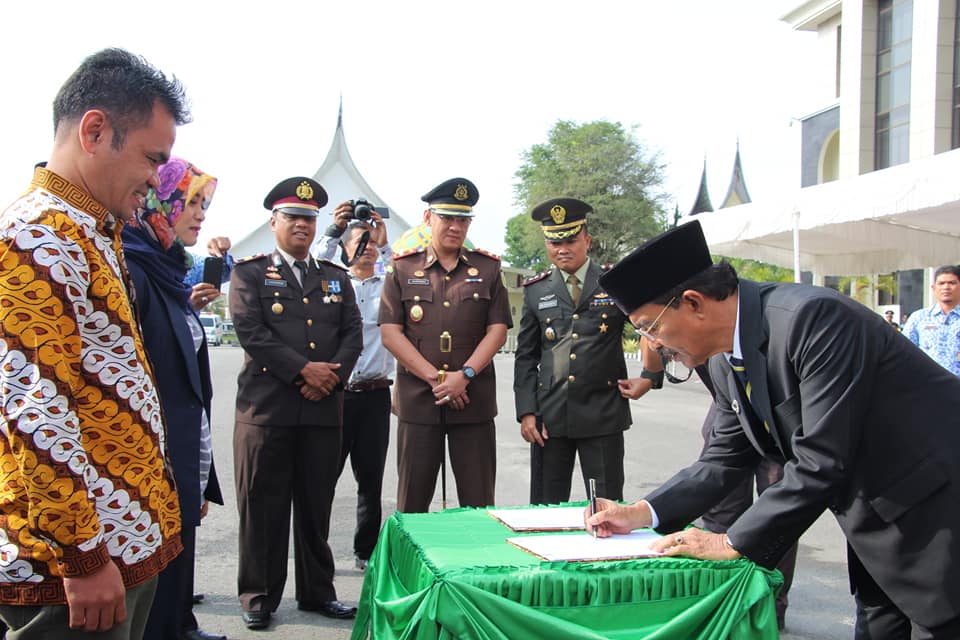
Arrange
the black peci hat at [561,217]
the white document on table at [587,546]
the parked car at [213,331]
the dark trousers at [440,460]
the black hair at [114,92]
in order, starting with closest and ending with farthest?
the black hair at [114,92] → the white document on table at [587,546] → the dark trousers at [440,460] → the black peci hat at [561,217] → the parked car at [213,331]

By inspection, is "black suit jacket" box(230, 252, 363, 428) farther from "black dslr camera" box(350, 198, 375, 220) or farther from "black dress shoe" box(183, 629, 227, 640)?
"black dress shoe" box(183, 629, 227, 640)

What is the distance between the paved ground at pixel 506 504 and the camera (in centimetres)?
360

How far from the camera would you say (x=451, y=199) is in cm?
419

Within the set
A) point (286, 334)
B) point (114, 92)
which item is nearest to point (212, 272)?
point (286, 334)

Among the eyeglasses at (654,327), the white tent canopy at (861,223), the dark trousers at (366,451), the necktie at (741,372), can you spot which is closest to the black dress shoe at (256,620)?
the dark trousers at (366,451)

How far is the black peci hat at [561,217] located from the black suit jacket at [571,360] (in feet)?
0.73

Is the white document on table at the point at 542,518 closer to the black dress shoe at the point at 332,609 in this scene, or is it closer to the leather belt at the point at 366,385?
the black dress shoe at the point at 332,609

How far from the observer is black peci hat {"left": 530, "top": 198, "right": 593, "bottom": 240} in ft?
13.5

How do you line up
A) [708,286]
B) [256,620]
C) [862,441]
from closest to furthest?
[862,441], [708,286], [256,620]

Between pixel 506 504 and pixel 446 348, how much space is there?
200 cm

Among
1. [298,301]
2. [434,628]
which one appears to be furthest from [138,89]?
[298,301]

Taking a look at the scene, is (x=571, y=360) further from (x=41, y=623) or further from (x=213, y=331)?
(x=213, y=331)

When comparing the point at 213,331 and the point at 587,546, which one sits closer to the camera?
the point at 587,546

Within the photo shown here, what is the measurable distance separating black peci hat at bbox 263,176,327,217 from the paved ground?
199 centimetres
